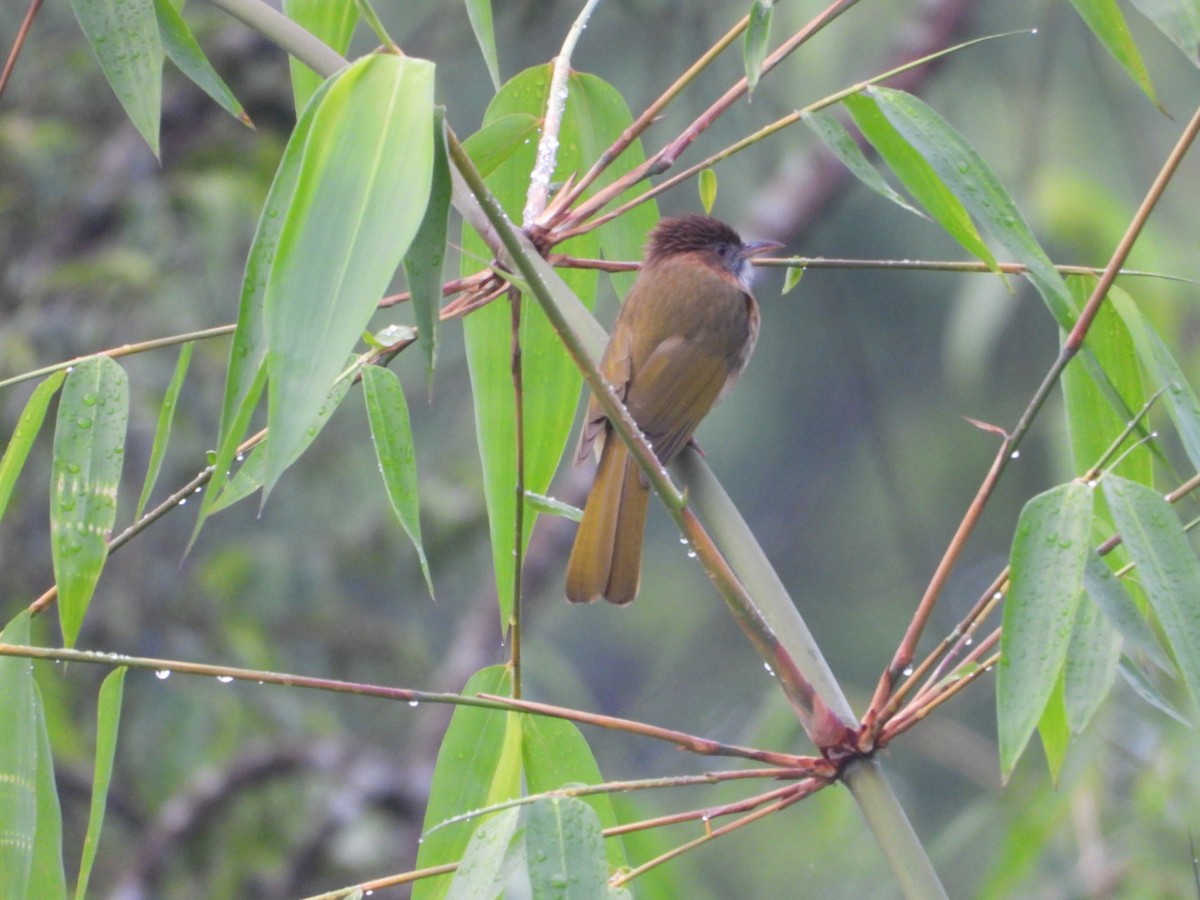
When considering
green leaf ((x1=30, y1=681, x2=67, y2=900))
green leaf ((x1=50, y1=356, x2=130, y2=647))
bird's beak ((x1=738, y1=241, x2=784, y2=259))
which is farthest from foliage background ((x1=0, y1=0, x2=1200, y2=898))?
green leaf ((x1=50, y1=356, x2=130, y2=647))

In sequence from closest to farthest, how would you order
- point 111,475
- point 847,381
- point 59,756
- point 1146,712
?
1. point 111,475
2. point 1146,712
3. point 59,756
4. point 847,381

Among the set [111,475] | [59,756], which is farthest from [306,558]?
[111,475]

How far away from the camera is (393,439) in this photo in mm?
1755

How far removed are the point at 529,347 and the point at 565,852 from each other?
3.18 ft

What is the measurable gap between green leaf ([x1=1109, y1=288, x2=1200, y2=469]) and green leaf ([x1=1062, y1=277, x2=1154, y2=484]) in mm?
138

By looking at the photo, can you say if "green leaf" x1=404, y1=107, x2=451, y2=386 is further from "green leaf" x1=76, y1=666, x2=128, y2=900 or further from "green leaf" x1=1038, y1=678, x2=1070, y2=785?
"green leaf" x1=1038, y1=678, x2=1070, y2=785

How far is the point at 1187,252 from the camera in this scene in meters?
5.13

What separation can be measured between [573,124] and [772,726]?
1.93m

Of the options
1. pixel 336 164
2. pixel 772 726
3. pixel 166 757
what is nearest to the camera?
pixel 336 164

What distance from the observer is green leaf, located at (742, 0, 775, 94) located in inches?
63.2

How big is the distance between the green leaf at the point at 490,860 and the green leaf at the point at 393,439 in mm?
355

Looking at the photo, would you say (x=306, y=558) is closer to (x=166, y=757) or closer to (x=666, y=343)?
(x=166, y=757)

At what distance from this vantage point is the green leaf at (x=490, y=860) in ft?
4.69

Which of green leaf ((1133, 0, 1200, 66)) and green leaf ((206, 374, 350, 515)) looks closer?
green leaf ((1133, 0, 1200, 66))
